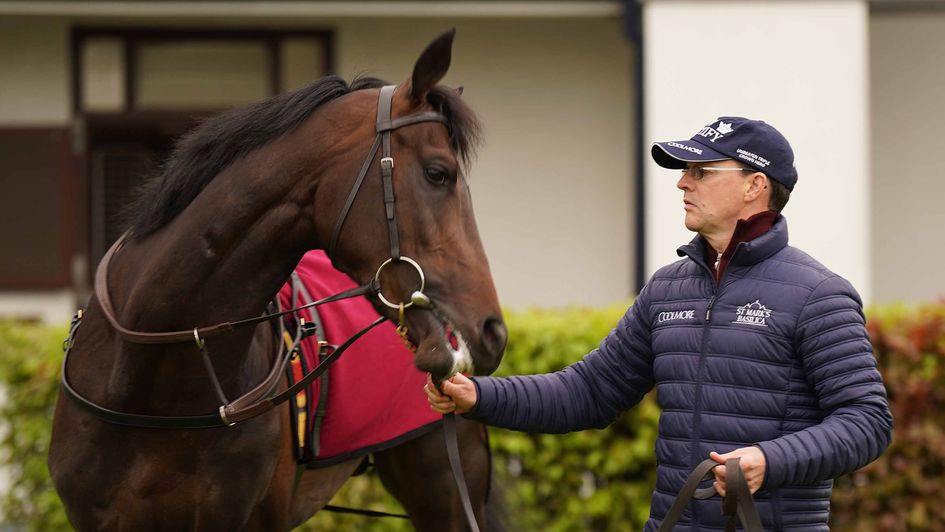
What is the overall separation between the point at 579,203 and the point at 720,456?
5631 millimetres

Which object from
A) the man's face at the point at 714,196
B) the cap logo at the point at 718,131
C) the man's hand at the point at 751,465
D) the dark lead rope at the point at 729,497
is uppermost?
the cap logo at the point at 718,131

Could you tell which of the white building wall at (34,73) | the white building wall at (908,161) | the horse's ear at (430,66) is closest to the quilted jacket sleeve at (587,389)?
the horse's ear at (430,66)

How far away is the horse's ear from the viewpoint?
8.27ft

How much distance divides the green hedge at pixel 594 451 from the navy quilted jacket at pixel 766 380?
2.26 m

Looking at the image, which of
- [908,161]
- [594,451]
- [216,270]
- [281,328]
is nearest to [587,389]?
[281,328]

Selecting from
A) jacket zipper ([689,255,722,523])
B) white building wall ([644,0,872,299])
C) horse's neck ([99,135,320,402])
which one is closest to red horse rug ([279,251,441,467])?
horse's neck ([99,135,320,402])

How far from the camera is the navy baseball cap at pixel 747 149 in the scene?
8.30 ft

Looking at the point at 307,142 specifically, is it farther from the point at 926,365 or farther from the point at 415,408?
the point at 926,365

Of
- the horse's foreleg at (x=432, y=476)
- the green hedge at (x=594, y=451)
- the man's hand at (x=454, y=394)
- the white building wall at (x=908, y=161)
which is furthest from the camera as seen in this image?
the white building wall at (x=908, y=161)

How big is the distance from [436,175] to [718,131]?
64cm

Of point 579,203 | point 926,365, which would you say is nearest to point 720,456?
point 926,365

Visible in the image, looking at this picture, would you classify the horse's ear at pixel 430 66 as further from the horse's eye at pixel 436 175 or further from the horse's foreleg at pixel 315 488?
the horse's foreleg at pixel 315 488

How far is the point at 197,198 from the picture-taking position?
2824 millimetres

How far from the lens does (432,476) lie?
3787 mm
